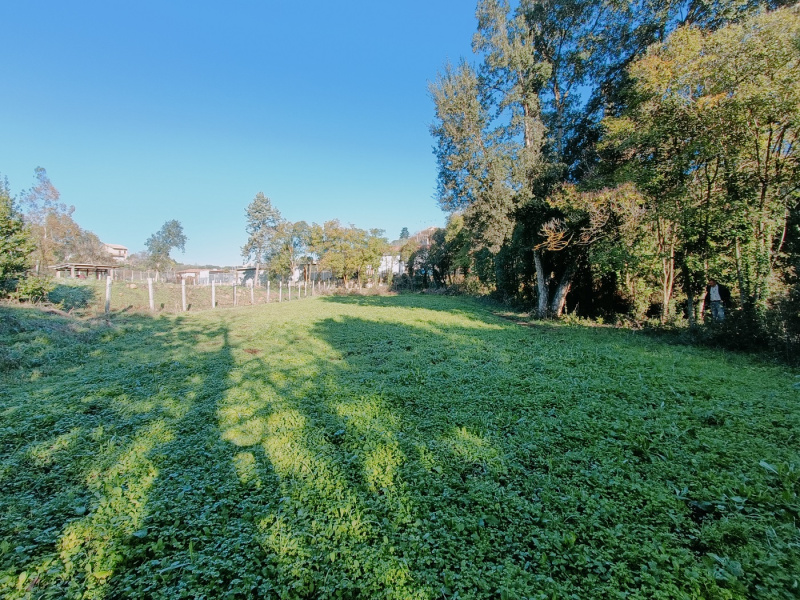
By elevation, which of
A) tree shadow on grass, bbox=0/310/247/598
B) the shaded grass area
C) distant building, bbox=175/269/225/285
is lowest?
tree shadow on grass, bbox=0/310/247/598

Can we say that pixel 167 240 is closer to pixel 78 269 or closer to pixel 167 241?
pixel 167 241

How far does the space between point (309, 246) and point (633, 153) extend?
26.7 m

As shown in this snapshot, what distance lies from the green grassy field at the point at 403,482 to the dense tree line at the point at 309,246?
990 inches

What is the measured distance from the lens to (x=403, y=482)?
273 centimetres

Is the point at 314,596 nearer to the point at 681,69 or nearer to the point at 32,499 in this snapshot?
the point at 32,499

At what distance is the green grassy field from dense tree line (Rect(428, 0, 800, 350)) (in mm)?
3543

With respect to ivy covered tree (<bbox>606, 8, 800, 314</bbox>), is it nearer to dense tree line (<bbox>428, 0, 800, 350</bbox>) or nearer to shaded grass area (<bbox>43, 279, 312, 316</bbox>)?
dense tree line (<bbox>428, 0, 800, 350</bbox>)

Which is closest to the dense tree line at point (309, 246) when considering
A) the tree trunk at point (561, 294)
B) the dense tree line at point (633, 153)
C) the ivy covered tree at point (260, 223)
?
the ivy covered tree at point (260, 223)

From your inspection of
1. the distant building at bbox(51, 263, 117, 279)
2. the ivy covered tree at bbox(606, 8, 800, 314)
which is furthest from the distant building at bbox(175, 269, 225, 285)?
the ivy covered tree at bbox(606, 8, 800, 314)

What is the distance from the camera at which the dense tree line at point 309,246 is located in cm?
3011

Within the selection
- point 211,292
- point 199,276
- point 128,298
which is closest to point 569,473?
point 128,298

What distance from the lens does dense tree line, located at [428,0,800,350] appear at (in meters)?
6.18

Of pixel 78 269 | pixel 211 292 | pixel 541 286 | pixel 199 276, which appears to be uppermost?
pixel 78 269

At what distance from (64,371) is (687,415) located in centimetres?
911
